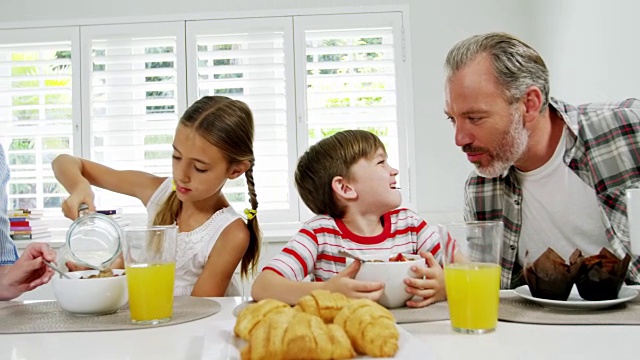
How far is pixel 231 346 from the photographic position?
75cm

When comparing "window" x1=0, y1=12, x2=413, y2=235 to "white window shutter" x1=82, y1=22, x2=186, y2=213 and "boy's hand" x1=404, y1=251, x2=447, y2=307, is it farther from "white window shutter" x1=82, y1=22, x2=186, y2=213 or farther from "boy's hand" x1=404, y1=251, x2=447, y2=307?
"boy's hand" x1=404, y1=251, x2=447, y2=307

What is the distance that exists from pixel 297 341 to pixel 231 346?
11 cm

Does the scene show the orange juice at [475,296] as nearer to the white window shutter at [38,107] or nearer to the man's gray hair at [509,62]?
the man's gray hair at [509,62]

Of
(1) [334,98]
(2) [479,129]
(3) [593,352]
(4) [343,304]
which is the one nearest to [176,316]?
(4) [343,304]

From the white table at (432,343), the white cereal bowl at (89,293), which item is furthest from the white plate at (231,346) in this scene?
the white cereal bowl at (89,293)

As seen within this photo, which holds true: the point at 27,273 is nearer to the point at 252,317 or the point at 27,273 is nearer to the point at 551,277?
the point at 252,317

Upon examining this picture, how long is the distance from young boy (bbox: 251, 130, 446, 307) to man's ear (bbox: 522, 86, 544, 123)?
49 cm

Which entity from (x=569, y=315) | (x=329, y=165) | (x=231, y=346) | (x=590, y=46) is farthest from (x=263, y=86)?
(x=231, y=346)

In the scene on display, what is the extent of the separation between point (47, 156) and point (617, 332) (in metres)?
3.54

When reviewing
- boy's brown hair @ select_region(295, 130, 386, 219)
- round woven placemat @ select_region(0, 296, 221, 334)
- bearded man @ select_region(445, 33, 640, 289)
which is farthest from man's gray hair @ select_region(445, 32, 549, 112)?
round woven placemat @ select_region(0, 296, 221, 334)

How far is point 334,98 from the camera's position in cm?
360

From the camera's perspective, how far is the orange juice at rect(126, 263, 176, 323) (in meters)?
1.00

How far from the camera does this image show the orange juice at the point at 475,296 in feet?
2.83

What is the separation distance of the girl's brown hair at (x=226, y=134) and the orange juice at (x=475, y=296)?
2.91 ft
